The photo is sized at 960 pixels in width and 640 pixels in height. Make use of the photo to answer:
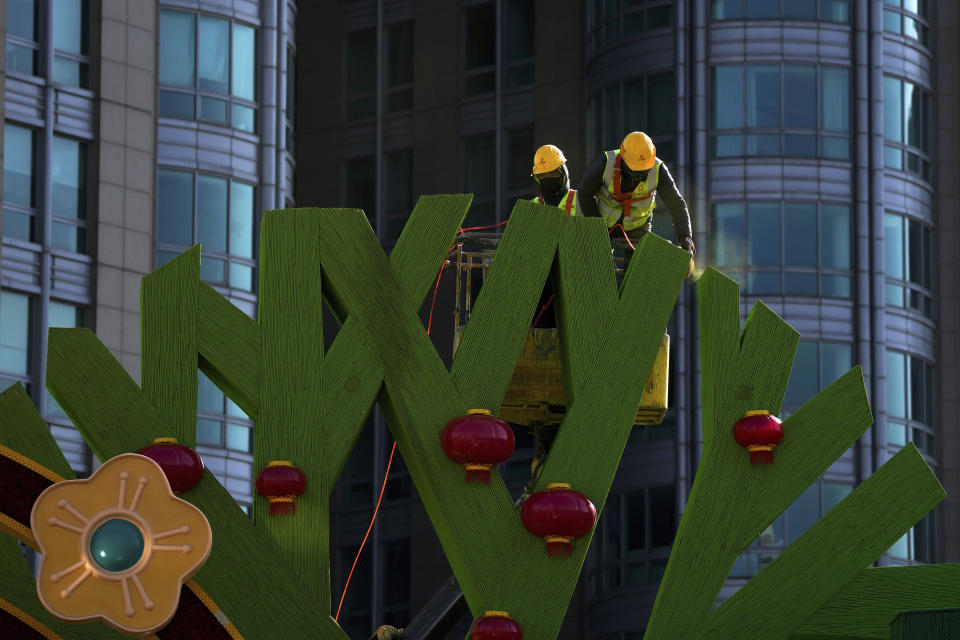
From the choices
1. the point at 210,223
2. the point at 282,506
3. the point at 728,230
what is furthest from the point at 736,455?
the point at 728,230

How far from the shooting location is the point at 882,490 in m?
16.5

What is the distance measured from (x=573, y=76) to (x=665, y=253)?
2700 cm

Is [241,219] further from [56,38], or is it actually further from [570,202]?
[570,202]

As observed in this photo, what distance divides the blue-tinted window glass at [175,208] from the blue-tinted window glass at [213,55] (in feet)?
6.03

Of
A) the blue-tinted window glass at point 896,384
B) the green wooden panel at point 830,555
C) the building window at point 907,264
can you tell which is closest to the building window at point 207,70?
the building window at point 907,264

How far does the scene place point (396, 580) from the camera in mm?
43938

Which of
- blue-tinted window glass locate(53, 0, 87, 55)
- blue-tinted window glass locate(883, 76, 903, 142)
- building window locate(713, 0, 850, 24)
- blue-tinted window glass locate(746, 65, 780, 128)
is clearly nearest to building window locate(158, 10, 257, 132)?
blue-tinted window glass locate(53, 0, 87, 55)

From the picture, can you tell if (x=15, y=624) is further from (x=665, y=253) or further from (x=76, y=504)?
(x=665, y=253)

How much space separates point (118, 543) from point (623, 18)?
29671mm

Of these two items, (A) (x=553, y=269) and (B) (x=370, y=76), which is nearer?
(A) (x=553, y=269)

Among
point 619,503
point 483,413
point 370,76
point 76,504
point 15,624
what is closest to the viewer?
point 76,504

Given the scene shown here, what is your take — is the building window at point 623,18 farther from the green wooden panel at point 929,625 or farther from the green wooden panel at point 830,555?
the green wooden panel at point 929,625

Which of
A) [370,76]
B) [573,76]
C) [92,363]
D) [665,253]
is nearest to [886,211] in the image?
Result: [573,76]

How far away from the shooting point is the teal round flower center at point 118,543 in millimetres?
13758
